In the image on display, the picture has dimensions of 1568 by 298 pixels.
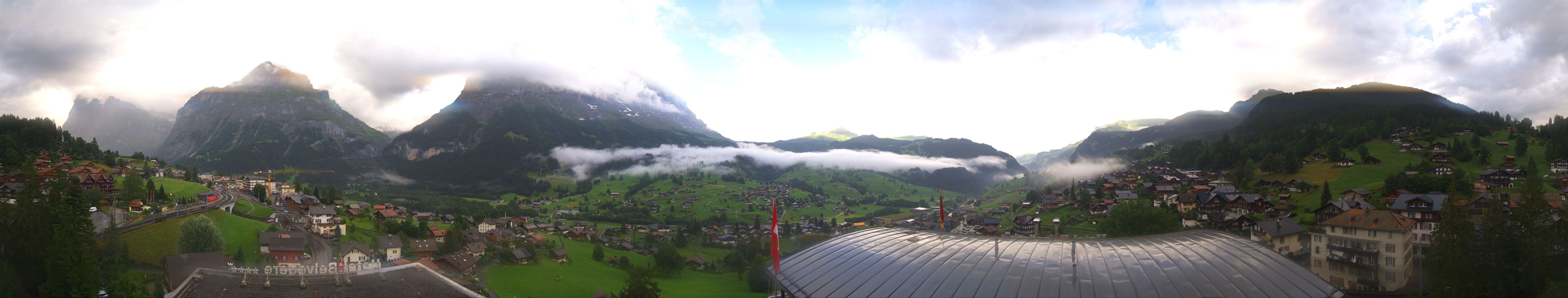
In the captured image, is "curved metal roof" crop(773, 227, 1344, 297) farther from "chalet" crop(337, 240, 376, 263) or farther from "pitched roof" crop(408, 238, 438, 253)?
"pitched roof" crop(408, 238, 438, 253)

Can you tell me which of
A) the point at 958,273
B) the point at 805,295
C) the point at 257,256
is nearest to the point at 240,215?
the point at 257,256

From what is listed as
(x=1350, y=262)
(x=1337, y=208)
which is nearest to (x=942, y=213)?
(x=1350, y=262)

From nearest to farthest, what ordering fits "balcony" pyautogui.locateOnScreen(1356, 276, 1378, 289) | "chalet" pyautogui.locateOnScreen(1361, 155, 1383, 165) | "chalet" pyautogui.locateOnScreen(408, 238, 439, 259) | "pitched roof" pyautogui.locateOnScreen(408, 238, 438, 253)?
"balcony" pyautogui.locateOnScreen(1356, 276, 1378, 289) < "chalet" pyautogui.locateOnScreen(408, 238, 439, 259) < "pitched roof" pyautogui.locateOnScreen(408, 238, 438, 253) < "chalet" pyautogui.locateOnScreen(1361, 155, 1383, 165)

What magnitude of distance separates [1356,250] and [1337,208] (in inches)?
455

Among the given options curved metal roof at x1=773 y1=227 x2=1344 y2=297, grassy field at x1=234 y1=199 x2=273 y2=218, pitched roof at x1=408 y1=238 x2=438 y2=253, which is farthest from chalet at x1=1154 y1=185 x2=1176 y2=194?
grassy field at x1=234 y1=199 x2=273 y2=218

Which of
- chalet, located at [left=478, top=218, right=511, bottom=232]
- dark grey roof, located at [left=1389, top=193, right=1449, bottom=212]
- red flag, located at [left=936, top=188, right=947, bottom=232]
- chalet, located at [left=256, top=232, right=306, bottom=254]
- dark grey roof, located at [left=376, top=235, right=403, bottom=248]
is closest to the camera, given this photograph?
red flag, located at [left=936, top=188, right=947, bottom=232]

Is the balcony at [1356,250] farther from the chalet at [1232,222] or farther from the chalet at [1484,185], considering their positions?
the chalet at [1484,185]

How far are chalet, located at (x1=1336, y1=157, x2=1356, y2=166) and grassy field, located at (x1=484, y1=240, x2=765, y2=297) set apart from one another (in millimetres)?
79806

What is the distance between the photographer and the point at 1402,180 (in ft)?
183

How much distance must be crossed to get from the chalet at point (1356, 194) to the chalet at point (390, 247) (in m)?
91.6

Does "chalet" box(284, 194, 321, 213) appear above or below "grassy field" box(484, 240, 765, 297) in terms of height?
above

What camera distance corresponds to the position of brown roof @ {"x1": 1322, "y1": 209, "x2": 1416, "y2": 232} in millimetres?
39000

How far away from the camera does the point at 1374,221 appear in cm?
4034

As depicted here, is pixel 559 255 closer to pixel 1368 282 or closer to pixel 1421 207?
pixel 1368 282
